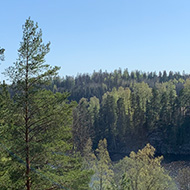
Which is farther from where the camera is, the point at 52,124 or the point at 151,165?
the point at 151,165

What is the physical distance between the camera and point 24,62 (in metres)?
10.7

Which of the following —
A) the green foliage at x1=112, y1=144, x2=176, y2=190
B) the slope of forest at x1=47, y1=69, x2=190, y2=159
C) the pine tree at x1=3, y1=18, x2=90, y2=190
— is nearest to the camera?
the pine tree at x1=3, y1=18, x2=90, y2=190

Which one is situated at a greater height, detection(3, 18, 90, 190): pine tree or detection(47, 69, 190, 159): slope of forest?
detection(3, 18, 90, 190): pine tree

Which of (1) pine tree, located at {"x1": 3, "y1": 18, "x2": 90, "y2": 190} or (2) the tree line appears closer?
(1) pine tree, located at {"x1": 3, "y1": 18, "x2": 90, "y2": 190}

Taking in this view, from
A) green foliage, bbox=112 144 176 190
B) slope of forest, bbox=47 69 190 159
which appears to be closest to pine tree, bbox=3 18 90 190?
green foliage, bbox=112 144 176 190

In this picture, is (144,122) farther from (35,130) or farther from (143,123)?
(35,130)

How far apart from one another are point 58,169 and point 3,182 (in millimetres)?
3153

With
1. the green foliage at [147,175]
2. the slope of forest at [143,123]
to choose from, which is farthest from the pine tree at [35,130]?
the slope of forest at [143,123]

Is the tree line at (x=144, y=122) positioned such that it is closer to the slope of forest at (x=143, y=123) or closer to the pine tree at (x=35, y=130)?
the slope of forest at (x=143, y=123)

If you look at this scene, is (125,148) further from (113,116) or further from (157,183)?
(157,183)

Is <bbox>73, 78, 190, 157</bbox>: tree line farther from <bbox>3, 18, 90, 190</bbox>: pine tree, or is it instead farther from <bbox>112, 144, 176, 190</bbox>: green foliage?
<bbox>3, 18, 90, 190</bbox>: pine tree

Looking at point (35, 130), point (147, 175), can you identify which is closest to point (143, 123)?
point (147, 175)

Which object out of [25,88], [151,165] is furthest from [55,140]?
[151,165]

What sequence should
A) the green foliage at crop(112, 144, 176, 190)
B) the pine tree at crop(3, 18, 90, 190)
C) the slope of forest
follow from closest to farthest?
1. the pine tree at crop(3, 18, 90, 190)
2. the green foliage at crop(112, 144, 176, 190)
3. the slope of forest
